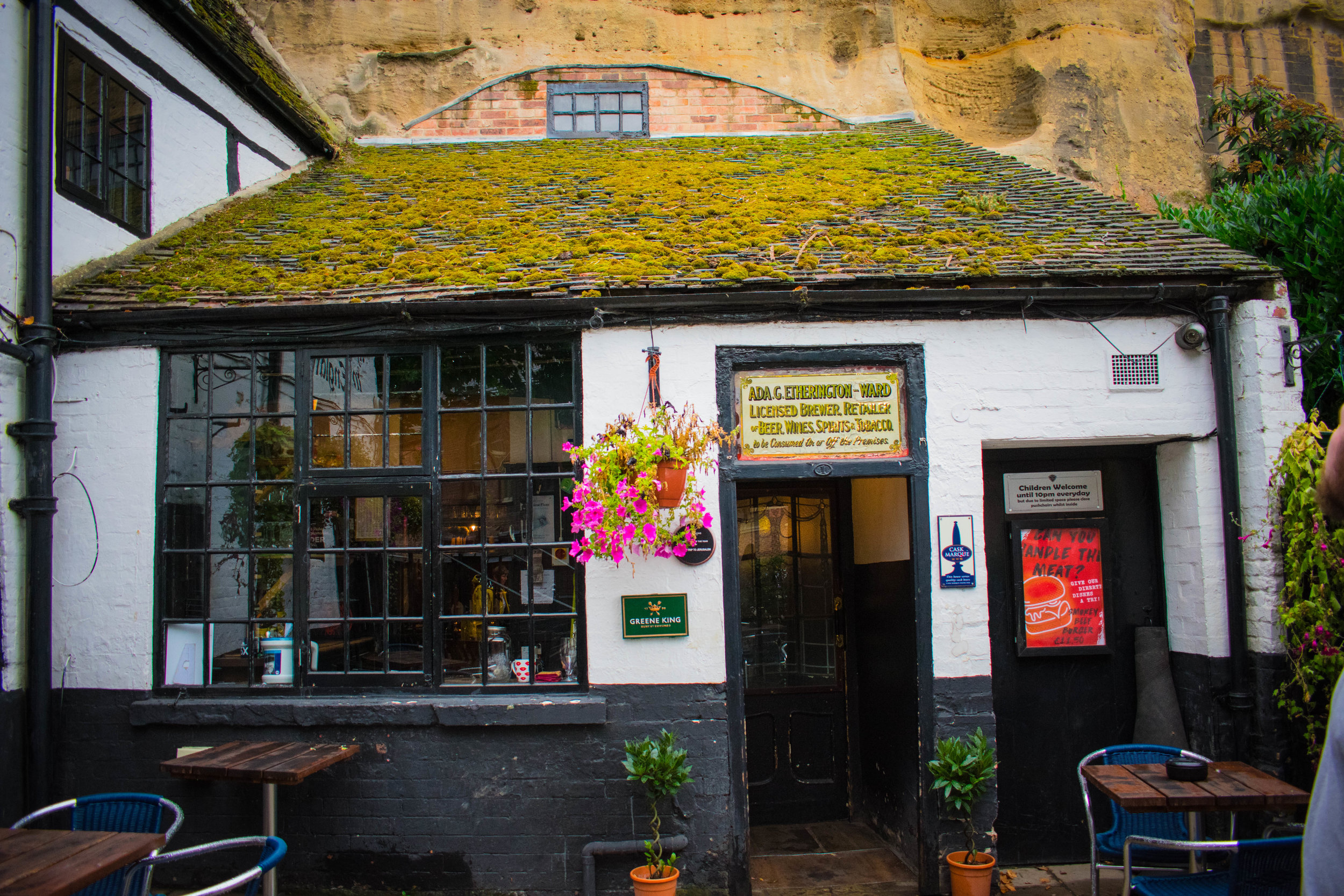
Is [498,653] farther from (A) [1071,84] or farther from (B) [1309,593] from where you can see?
(A) [1071,84]

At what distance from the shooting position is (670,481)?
14.8ft

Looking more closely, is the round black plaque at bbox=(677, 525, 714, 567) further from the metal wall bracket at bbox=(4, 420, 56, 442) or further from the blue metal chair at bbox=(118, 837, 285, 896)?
the metal wall bracket at bbox=(4, 420, 56, 442)

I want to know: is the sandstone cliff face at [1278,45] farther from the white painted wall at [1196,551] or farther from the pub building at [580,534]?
the white painted wall at [1196,551]

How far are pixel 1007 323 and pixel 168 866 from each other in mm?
6514

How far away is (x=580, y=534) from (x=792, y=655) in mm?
2335

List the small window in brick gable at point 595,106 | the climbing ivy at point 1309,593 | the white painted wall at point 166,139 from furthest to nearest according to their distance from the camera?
the small window in brick gable at point 595,106 < the white painted wall at point 166,139 < the climbing ivy at point 1309,593

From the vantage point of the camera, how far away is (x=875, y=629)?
19.5ft

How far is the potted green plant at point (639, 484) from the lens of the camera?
443 cm

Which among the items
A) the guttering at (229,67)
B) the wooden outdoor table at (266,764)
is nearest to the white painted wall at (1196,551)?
the wooden outdoor table at (266,764)

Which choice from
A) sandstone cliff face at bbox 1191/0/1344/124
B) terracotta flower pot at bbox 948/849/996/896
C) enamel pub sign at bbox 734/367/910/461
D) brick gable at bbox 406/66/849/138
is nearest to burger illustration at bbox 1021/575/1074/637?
enamel pub sign at bbox 734/367/910/461

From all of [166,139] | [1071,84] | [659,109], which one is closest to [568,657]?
[166,139]

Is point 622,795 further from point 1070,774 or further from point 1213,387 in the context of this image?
point 1213,387

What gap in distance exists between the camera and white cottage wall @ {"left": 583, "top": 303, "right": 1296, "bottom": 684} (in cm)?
500

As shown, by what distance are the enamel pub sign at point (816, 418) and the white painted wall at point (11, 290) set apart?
15.2 feet
